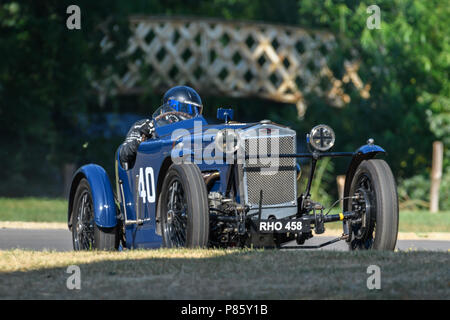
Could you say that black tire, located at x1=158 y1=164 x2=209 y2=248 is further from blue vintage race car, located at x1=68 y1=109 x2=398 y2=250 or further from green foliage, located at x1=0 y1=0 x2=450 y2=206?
green foliage, located at x1=0 y1=0 x2=450 y2=206

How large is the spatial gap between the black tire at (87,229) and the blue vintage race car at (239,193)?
2 centimetres

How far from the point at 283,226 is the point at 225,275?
1.71 meters

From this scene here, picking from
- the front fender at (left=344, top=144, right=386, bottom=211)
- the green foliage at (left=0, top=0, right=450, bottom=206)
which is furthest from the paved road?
the green foliage at (left=0, top=0, right=450, bottom=206)

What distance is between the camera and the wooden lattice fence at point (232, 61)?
28828mm

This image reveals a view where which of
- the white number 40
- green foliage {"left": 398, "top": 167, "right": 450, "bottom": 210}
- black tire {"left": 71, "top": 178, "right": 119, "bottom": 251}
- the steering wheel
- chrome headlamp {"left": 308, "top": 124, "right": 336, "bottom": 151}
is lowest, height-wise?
green foliage {"left": 398, "top": 167, "right": 450, "bottom": 210}

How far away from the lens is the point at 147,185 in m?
10.1

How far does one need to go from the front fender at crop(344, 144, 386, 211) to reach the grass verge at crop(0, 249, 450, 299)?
1.32 m

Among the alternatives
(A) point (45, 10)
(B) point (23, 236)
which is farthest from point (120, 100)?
(B) point (23, 236)

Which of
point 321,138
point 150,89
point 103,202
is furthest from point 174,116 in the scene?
point 150,89

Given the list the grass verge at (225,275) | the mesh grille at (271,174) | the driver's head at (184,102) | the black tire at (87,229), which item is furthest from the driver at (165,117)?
the grass verge at (225,275)

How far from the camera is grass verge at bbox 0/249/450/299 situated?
6.78 m

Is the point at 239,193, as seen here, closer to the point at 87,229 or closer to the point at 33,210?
the point at 87,229
